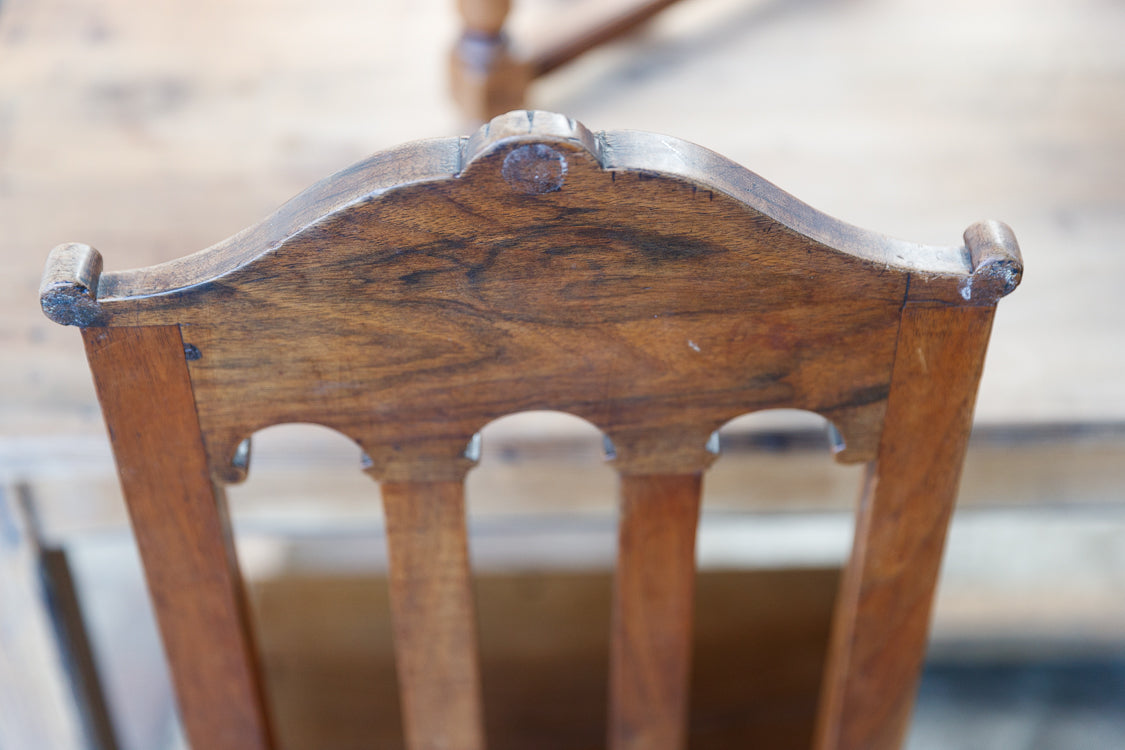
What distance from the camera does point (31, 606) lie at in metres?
0.81

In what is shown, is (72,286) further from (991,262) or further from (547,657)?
(547,657)

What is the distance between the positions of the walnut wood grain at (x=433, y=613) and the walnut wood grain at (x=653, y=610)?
3.2 inches

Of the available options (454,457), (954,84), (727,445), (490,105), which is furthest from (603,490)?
(954,84)

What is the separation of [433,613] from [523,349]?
0.18 meters

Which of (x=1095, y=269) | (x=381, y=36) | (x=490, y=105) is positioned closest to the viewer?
(x=1095, y=269)

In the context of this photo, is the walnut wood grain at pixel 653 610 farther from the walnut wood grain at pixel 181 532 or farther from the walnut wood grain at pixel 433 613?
the walnut wood grain at pixel 181 532

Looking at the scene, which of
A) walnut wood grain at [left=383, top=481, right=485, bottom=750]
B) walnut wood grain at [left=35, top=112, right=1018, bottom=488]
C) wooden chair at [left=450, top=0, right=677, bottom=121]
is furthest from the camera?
wooden chair at [left=450, top=0, right=677, bottom=121]

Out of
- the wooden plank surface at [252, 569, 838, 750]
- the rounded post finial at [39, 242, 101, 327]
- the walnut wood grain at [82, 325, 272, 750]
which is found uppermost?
the rounded post finial at [39, 242, 101, 327]

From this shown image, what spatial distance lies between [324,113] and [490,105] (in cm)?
16

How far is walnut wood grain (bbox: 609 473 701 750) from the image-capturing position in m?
0.55

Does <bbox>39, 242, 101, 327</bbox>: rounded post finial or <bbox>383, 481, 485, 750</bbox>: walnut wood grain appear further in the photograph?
<bbox>383, 481, 485, 750</bbox>: walnut wood grain

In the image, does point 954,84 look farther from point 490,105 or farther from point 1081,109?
point 490,105

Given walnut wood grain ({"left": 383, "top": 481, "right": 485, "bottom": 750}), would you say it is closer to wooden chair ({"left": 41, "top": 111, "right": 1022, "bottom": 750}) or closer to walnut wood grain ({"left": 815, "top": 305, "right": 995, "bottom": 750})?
wooden chair ({"left": 41, "top": 111, "right": 1022, "bottom": 750})

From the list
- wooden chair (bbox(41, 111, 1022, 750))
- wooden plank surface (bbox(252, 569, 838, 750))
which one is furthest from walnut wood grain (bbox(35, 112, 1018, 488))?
wooden plank surface (bbox(252, 569, 838, 750))
